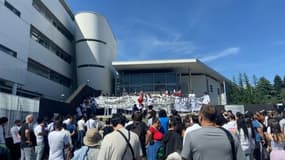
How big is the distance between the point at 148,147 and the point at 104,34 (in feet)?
99.4

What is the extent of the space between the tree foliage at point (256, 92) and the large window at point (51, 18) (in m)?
32.6

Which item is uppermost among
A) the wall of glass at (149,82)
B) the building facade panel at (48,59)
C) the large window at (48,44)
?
the large window at (48,44)

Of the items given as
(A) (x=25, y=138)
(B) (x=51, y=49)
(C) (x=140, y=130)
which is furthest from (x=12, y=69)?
(C) (x=140, y=130)

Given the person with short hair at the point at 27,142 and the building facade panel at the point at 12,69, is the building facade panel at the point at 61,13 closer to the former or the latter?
the building facade panel at the point at 12,69

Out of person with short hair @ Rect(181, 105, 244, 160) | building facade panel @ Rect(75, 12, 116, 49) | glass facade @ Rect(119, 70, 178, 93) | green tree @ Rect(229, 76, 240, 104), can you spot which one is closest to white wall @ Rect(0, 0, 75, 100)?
building facade panel @ Rect(75, 12, 116, 49)

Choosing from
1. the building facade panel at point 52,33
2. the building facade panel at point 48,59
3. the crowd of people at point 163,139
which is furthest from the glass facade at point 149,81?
the crowd of people at point 163,139

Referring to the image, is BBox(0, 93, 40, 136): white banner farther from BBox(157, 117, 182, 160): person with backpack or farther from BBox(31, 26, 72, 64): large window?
BBox(31, 26, 72, 64): large window

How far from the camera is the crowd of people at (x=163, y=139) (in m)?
2.44

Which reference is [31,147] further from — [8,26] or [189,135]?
[8,26]

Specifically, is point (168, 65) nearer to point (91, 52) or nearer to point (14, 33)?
point (91, 52)

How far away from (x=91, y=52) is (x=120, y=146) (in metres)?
30.2

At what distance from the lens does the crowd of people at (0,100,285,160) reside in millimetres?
2443

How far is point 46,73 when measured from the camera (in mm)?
27031

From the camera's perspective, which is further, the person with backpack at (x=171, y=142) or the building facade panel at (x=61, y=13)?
the building facade panel at (x=61, y=13)
